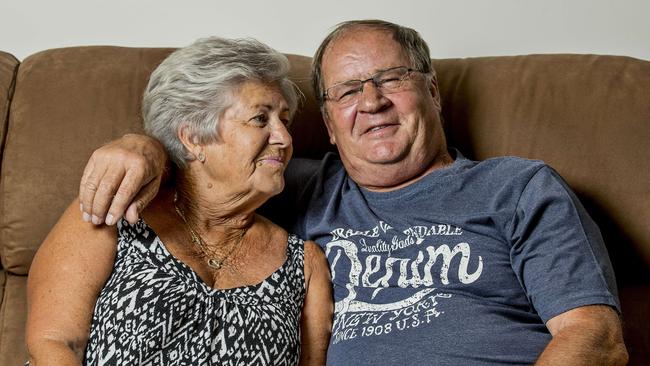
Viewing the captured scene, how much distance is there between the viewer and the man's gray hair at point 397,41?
1854mm

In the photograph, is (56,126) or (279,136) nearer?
(279,136)

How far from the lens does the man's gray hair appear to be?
1854mm

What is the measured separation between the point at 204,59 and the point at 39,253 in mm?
502

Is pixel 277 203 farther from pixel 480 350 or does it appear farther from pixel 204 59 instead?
pixel 480 350

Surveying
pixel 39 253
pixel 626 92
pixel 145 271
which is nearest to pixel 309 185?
pixel 145 271

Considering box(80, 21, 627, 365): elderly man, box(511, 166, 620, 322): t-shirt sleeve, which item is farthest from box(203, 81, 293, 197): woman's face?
box(511, 166, 620, 322): t-shirt sleeve

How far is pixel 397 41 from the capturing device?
185 centimetres

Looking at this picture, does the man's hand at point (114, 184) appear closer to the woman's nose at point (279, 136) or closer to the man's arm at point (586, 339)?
the woman's nose at point (279, 136)

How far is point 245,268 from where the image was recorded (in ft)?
5.57

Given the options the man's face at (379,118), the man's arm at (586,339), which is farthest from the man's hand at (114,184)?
the man's arm at (586,339)

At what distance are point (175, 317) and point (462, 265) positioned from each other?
58 cm

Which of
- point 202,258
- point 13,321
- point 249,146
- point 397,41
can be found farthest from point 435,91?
point 13,321

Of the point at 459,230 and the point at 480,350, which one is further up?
the point at 459,230

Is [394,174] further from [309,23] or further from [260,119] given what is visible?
[309,23]
